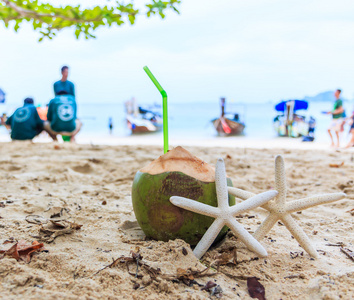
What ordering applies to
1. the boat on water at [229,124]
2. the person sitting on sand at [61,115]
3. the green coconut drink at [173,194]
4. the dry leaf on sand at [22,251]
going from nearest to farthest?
1. the dry leaf on sand at [22,251]
2. the green coconut drink at [173,194]
3. the person sitting on sand at [61,115]
4. the boat on water at [229,124]

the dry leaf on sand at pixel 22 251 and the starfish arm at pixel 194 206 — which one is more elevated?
the starfish arm at pixel 194 206

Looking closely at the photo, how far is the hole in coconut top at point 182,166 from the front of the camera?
1.48 metres

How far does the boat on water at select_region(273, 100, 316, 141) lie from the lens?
9.32 meters

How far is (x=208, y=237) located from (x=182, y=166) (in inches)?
13.9

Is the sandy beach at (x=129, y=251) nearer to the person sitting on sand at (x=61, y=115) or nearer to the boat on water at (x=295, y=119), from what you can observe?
the person sitting on sand at (x=61, y=115)

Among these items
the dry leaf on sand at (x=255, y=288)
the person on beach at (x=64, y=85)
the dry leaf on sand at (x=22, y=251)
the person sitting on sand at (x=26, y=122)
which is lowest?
the dry leaf on sand at (x=255, y=288)

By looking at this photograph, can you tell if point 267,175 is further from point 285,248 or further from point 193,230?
point 193,230

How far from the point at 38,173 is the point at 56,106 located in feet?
8.47

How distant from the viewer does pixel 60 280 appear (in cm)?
116

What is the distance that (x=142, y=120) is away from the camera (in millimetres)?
14000

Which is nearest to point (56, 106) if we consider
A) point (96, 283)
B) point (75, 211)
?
point (75, 211)

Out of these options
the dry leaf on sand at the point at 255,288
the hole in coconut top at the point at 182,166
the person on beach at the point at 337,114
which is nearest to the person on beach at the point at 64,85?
the hole in coconut top at the point at 182,166

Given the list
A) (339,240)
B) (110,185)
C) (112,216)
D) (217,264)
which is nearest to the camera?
(217,264)

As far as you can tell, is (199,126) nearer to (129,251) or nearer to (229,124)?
(229,124)
